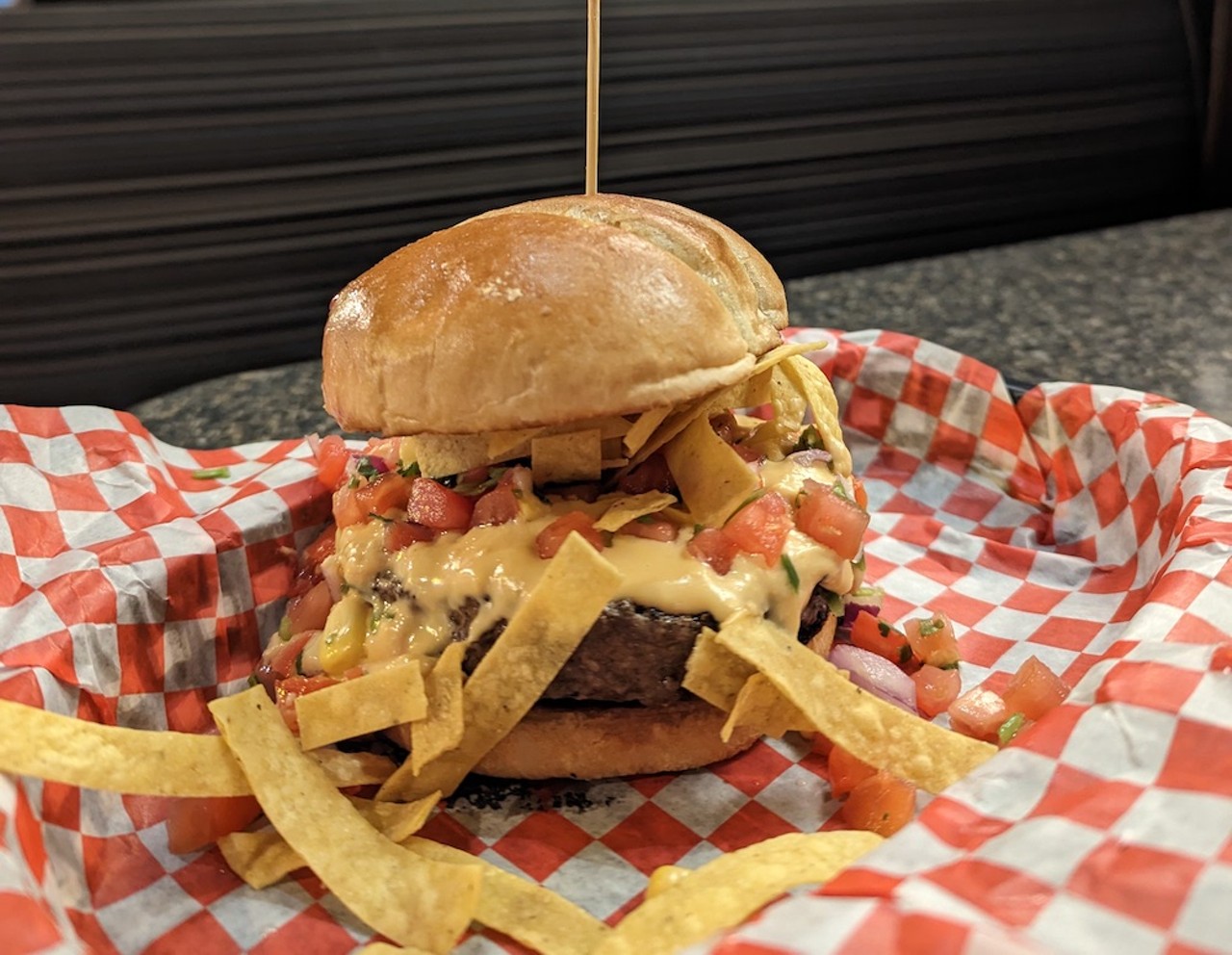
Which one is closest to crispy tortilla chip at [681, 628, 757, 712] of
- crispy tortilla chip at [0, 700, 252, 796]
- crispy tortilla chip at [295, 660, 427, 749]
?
crispy tortilla chip at [295, 660, 427, 749]

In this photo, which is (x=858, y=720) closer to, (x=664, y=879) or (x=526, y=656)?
(x=664, y=879)

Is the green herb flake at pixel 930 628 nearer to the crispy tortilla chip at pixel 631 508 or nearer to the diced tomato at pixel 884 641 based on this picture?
the diced tomato at pixel 884 641

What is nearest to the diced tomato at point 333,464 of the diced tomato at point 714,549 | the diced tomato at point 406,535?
the diced tomato at point 406,535

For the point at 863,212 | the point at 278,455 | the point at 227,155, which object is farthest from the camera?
the point at 863,212

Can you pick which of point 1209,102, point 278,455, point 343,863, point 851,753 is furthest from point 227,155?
point 1209,102

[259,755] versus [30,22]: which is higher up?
[30,22]

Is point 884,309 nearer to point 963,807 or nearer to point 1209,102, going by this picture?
point 1209,102

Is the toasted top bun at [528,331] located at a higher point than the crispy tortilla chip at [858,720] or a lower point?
higher
